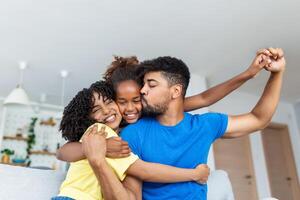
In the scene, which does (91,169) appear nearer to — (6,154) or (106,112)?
(106,112)

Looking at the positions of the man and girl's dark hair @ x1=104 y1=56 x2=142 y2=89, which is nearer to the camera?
the man

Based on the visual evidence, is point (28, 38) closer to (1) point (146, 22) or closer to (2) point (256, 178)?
(1) point (146, 22)

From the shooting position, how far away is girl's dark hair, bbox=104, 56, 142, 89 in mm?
1348

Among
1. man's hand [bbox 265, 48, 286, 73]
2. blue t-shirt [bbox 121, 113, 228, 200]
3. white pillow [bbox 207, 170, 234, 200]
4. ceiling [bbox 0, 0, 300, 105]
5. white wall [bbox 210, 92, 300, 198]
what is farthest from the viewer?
white wall [bbox 210, 92, 300, 198]

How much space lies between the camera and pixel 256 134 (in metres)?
4.85

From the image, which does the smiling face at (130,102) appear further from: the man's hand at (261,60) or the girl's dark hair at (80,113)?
the man's hand at (261,60)

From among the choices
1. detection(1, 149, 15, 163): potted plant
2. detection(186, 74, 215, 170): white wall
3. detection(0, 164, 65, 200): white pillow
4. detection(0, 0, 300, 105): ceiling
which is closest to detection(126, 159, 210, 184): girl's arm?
detection(0, 164, 65, 200): white pillow

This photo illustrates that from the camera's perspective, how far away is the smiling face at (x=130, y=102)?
129 cm

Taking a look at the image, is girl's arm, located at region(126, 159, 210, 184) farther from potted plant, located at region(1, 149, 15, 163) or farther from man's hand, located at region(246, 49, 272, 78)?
potted plant, located at region(1, 149, 15, 163)

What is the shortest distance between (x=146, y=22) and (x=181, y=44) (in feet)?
1.91

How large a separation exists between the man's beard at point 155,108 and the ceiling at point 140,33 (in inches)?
65.2

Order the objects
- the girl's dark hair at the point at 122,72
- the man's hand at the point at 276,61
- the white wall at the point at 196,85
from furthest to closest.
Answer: the white wall at the point at 196,85, the girl's dark hair at the point at 122,72, the man's hand at the point at 276,61

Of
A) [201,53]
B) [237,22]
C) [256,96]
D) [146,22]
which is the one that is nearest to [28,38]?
[146,22]

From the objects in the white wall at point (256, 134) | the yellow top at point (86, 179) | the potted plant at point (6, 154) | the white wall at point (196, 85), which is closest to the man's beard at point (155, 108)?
the yellow top at point (86, 179)
